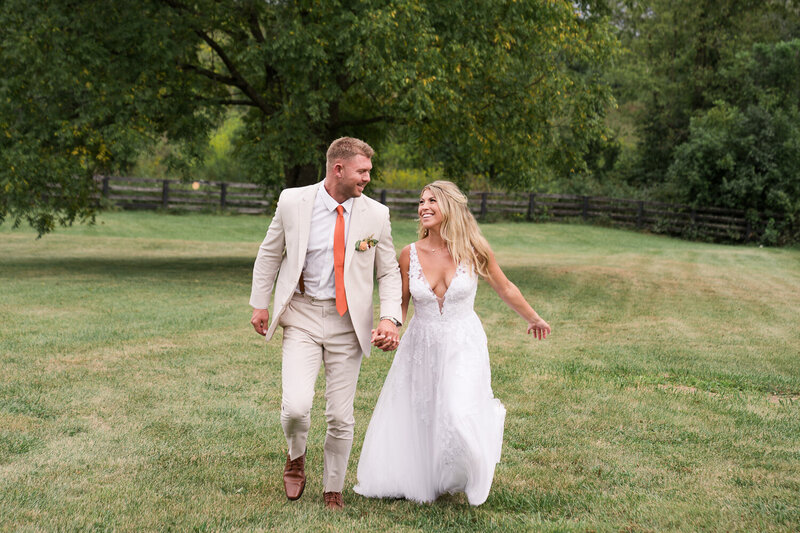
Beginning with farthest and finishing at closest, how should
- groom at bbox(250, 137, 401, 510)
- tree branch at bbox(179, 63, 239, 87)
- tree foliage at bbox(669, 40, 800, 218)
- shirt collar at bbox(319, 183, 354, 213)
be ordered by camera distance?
tree foliage at bbox(669, 40, 800, 218) < tree branch at bbox(179, 63, 239, 87) < shirt collar at bbox(319, 183, 354, 213) < groom at bbox(250, 137, 401, 510)

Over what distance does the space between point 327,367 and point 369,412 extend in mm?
2482

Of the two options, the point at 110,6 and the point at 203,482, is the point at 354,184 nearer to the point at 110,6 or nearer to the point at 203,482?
the point at 203,482

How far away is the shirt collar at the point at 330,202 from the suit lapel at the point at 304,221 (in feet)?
0.20

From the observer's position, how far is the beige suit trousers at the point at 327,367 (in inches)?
196

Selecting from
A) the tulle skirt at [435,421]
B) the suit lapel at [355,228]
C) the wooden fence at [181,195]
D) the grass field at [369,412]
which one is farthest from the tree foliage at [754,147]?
the suit lapel at [355,228]

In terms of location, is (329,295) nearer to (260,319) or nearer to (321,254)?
(321,254)

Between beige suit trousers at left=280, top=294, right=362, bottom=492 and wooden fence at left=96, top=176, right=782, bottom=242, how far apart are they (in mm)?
31309

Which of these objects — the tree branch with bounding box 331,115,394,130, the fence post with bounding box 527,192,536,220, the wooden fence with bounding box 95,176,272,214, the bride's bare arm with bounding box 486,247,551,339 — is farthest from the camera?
the fence post with bounding box 527,192,536,220

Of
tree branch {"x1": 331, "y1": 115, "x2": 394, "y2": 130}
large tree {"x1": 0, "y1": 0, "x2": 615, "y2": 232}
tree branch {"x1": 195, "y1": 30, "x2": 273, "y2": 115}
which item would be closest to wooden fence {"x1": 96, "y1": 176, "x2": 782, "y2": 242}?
tree branch {"x1": 331, "y1": 115, "x2": 394, "y2": 130}

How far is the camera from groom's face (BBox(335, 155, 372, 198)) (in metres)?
4.94

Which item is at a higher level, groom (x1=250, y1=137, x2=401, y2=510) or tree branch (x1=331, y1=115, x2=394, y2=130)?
tree branch (x1=331, y1=115, x2=394, y2=130)

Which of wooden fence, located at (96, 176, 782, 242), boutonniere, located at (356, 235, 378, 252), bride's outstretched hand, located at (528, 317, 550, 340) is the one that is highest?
boutonniere, located at (356, 235, 378, 252)

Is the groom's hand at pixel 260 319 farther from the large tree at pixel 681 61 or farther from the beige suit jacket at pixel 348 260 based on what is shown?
the large tree at pixel 681 61

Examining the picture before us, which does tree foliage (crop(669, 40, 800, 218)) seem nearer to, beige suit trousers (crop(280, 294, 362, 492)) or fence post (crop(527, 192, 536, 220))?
fence post (crop(527, 192, 536, 220))
